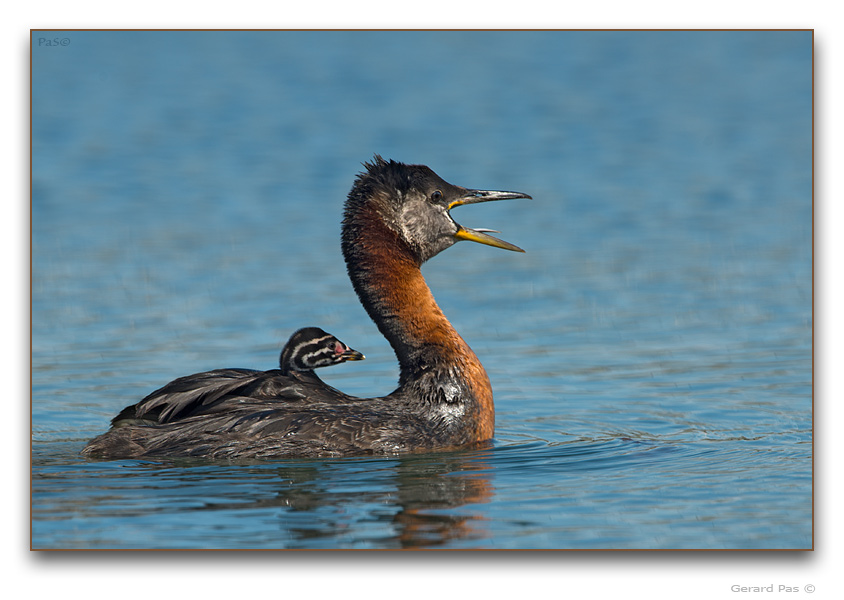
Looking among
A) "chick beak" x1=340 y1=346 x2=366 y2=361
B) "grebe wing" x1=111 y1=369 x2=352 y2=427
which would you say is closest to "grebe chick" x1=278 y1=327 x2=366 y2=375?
"chick beak" x1=340 y1=346 x2=366 y2=361

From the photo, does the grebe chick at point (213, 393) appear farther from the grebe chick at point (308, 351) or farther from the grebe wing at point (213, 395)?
the grebe chick at point (308, 351)

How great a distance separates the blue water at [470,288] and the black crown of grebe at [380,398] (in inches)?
8.3

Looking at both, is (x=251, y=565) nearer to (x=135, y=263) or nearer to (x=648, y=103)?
(x=135, y=263)

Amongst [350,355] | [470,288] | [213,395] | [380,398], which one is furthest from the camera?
[470,288]

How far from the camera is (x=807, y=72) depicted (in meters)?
22.8

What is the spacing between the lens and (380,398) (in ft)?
33.8

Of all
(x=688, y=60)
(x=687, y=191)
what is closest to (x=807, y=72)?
(x=688, y=60)

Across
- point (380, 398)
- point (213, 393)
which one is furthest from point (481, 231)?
point (213, 393)

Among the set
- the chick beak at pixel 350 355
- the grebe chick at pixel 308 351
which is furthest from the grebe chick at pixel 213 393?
the chick beak at pixel 350 355

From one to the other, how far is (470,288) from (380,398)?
5934 mm

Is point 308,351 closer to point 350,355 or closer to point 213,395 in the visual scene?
point 350,355

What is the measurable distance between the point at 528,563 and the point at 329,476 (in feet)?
7.10

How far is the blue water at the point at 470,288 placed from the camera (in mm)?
8539
